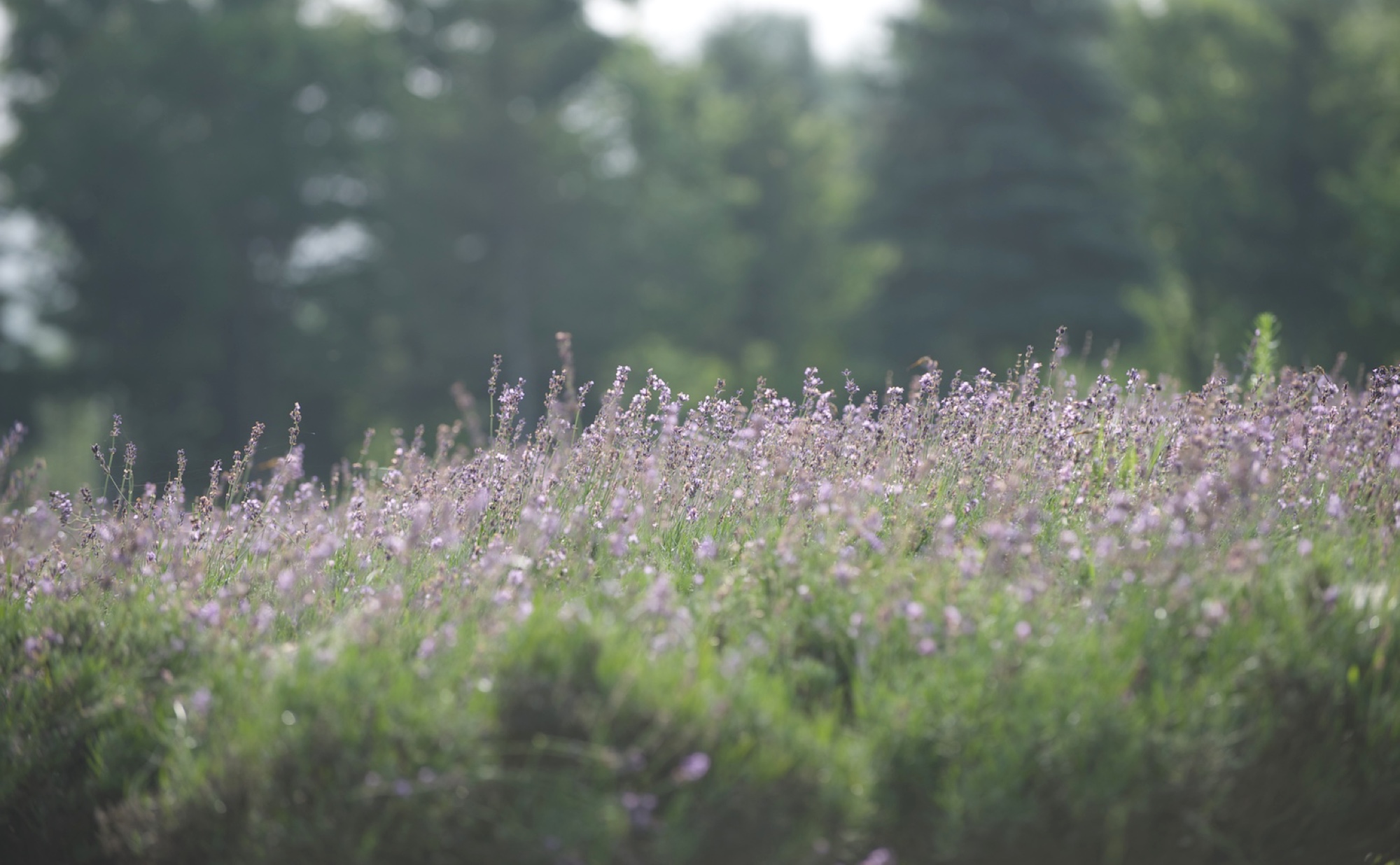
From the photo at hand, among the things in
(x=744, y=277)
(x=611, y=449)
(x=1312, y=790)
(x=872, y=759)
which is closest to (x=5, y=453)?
(x=611, y=449)

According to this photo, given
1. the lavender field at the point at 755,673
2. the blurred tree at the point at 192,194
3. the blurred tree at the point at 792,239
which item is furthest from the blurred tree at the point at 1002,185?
the lavender field at the point at 755,673

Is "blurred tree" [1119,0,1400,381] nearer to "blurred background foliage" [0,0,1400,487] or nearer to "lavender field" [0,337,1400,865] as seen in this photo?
"blurred background foliage" [0,0,1400,487]

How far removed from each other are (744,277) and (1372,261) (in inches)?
559

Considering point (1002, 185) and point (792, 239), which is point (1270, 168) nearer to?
point (1002, 185)

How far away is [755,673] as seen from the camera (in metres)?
3.18

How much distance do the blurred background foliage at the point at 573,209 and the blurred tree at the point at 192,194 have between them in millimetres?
77

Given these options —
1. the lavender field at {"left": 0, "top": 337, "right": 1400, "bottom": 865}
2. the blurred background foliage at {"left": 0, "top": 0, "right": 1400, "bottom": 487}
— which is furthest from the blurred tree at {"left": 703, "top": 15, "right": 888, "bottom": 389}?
the lavender field at {"left": 0, "top": 337, "right": 1400, "bottom": 865}

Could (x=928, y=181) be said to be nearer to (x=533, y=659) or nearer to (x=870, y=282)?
(x=870, y=282)

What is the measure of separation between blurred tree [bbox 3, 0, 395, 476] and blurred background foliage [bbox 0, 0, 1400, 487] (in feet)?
0.25

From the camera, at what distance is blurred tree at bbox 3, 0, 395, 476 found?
2552 centimetres

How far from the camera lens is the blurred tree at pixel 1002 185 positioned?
25.0 m

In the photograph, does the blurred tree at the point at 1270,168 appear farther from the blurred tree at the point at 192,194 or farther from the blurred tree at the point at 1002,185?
the blurred tree at the point at 192,194

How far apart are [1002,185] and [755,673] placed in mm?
24057

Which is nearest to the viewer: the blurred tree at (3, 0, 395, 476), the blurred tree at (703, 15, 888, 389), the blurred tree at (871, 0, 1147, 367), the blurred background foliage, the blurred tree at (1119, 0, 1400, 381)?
the blurred tree at (1119, 0, 1400, 381)
